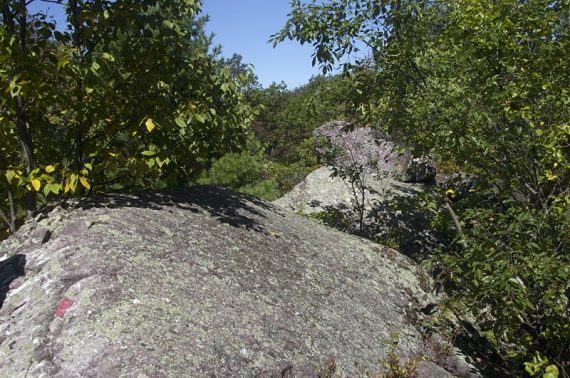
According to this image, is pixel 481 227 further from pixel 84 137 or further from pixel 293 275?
pixel 84 137

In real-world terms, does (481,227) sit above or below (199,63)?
below

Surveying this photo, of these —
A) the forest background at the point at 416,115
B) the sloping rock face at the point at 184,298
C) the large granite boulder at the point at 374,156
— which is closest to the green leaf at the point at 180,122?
the forest background at the point at 416,115

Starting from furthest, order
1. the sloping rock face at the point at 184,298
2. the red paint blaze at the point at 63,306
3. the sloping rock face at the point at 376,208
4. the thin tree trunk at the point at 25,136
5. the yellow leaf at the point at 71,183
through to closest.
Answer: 1. the sloping rock face at the point at 376,208
2. the thin tree trunk at the point at 25,136
3. the yellow leaf at the point at 71,183
4. the red paint blaze at the point at 63,306
5. the sloping rock face at the point at 184,298

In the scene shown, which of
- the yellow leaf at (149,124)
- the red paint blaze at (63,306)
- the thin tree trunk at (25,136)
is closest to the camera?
the red paint blaze at (63,306)

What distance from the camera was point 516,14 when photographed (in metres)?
5.66

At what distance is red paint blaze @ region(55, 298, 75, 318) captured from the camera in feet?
12.5

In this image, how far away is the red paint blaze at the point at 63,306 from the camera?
381cm

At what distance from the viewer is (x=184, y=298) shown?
4.26 m

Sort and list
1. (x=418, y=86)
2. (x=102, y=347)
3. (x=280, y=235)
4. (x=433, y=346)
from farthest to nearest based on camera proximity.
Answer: (x=418, y=86) < (x=280, y=235) < (x=433, y=346) < (x=102, y=347)

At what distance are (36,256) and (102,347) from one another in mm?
1370

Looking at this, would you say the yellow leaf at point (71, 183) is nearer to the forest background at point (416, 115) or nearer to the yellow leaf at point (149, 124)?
the forest background at point (416, 115)

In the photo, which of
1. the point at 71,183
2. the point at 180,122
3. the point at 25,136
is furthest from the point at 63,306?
the point at 25,136

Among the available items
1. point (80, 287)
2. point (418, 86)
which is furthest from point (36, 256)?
point (418, 86)

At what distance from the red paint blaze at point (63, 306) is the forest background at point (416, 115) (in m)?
1.15
